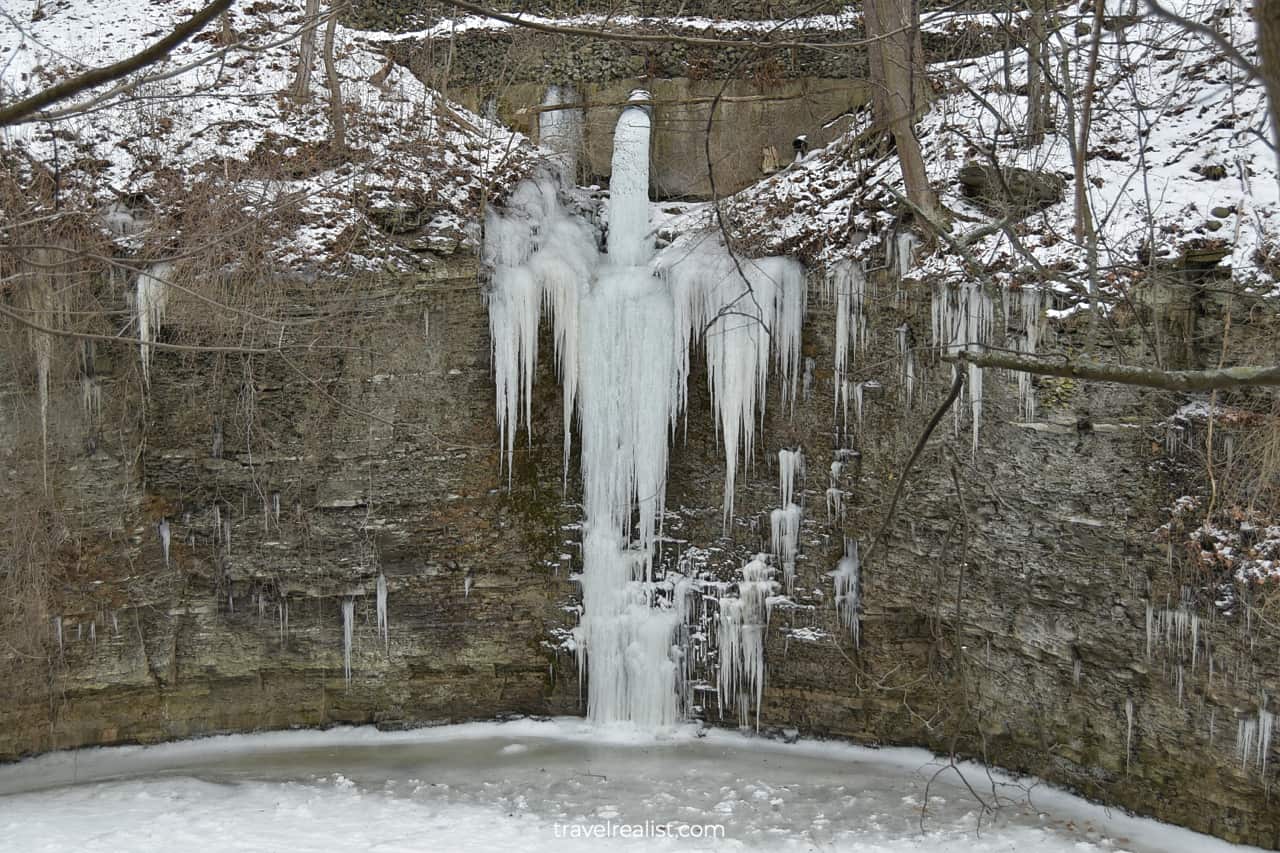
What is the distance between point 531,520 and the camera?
1014cm

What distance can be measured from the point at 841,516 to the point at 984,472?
1469mm

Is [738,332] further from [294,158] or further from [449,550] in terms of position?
[294,158]

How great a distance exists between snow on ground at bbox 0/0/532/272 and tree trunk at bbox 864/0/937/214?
352 centimetres

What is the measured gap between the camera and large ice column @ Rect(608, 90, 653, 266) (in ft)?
34.7

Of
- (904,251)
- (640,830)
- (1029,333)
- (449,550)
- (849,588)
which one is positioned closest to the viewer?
(640,830)

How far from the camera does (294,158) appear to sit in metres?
10.4

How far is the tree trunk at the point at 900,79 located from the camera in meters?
9.18

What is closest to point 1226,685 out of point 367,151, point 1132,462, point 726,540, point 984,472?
point 1132,462

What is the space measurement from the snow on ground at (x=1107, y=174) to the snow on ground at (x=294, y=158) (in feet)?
9.32

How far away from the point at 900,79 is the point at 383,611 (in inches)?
271

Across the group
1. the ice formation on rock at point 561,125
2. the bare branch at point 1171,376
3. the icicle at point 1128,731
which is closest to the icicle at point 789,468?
the icicle at point 1128,731

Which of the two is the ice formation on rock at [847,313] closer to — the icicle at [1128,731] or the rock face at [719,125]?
the rock face at [719,125]

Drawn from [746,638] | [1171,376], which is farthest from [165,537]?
[1171,376]

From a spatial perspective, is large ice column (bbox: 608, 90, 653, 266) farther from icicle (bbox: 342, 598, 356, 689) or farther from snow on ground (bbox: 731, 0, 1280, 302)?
icicle (bbox: 342, 598, 356, 689)
